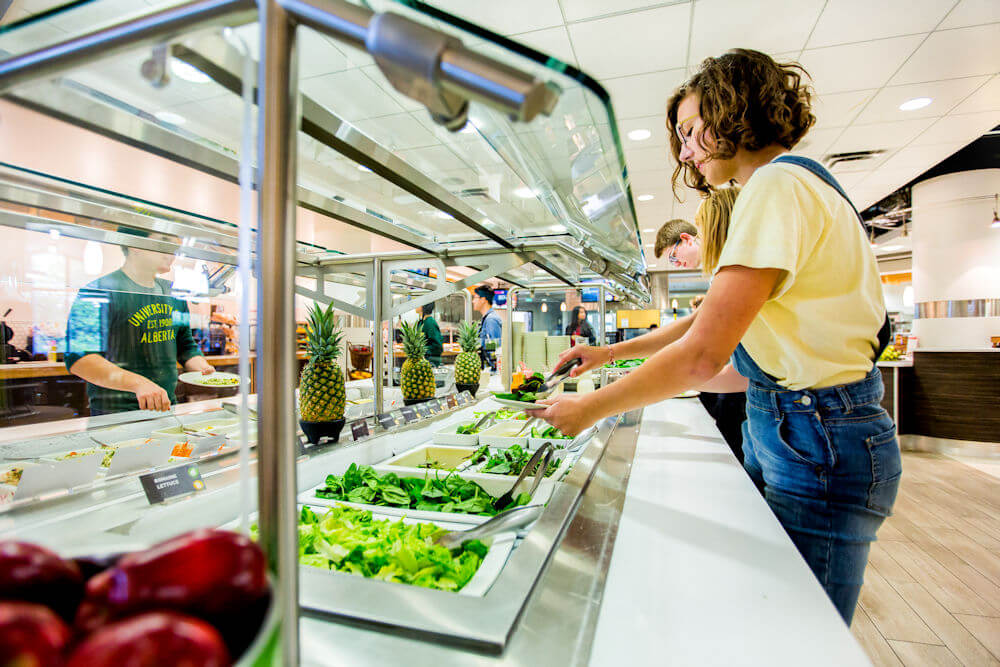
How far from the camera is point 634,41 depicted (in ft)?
11.0

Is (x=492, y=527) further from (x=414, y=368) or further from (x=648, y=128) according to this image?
Result: (x=648, y=128)

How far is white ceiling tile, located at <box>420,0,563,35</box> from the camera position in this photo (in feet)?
9.69

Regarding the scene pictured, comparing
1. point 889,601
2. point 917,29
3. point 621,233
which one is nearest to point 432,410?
point 621,233

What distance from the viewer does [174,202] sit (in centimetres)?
133

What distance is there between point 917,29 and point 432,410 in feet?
13.0

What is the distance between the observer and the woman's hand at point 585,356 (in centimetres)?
175

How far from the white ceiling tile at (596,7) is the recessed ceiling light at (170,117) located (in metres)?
2.84

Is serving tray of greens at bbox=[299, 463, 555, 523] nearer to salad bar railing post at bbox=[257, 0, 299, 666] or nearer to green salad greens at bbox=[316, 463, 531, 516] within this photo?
green salad greens at bbox=[316, 463, 531, 516]

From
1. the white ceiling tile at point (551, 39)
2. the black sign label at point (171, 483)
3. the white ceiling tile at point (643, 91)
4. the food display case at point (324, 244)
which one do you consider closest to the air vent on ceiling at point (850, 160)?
the white ceiling tile at point (643, 91)

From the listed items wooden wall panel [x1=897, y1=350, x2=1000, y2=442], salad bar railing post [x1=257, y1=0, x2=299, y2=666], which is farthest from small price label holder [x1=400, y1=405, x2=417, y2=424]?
wooden wall panel [x1=897, y1=350, x2=1000, y2=442]

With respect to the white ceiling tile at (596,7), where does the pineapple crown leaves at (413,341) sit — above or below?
below

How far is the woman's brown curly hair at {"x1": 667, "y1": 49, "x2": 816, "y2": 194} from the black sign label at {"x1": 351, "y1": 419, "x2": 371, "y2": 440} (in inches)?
47.7

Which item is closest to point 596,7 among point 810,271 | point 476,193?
point 476,193

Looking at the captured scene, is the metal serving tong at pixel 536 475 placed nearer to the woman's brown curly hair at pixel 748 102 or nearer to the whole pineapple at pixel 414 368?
the whole pineapple at pixel 414 368
